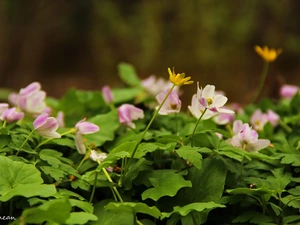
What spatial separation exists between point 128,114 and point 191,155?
0.39 meters

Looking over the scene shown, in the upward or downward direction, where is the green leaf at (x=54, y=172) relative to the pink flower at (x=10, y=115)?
downward

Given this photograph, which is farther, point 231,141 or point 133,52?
point 133,52

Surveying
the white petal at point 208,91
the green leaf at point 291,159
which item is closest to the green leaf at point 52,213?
the white petal at point 208,91

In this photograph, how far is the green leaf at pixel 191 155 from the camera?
0.96 m

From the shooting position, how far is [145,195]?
95cm

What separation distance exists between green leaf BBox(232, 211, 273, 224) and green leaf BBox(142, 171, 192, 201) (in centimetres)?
11

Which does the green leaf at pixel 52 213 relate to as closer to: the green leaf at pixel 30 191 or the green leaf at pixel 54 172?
the green leaf at pixel 30 191

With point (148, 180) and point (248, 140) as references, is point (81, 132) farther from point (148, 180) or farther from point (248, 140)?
point (248, 140)

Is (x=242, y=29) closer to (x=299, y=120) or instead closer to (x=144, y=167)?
(x=299, y=120)

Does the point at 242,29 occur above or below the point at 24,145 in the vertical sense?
below

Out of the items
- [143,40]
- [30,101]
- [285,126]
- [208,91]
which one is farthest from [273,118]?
[143,40]

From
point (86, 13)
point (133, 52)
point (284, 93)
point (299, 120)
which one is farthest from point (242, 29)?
point (299, 120)

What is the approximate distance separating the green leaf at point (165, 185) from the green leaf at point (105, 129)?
0.26 m

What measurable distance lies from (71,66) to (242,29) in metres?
2.21
